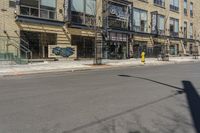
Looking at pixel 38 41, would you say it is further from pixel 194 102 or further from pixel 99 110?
pixel 99 110

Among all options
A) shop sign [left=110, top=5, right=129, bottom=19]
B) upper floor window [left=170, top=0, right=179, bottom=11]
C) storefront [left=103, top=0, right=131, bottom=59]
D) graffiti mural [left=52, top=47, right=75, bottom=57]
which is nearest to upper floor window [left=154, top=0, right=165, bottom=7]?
upper floor window [left=170, top=0, right=179, bottom=11]

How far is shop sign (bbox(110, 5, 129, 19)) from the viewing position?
38366 mm

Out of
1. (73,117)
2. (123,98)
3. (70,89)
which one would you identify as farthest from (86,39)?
(73,117)

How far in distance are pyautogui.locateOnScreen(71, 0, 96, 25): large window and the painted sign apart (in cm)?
348

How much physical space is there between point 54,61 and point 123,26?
46.3 ft

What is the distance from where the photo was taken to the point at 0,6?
2581 cm

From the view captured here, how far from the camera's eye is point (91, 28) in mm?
33531

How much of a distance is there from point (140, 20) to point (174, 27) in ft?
39.2

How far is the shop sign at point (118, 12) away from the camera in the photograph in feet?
126

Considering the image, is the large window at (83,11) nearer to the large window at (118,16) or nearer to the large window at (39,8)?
the large window at (39,8)

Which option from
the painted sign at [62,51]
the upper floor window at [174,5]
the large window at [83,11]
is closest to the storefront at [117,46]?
the large window at [83,11]

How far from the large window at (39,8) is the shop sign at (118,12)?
990 cm

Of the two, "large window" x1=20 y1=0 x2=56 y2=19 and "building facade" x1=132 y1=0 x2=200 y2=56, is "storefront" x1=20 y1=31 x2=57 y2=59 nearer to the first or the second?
"large window" x1=20 y1=0 x2=56 y2=19

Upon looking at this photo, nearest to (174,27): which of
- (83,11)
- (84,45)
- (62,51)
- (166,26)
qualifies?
(166,26)
